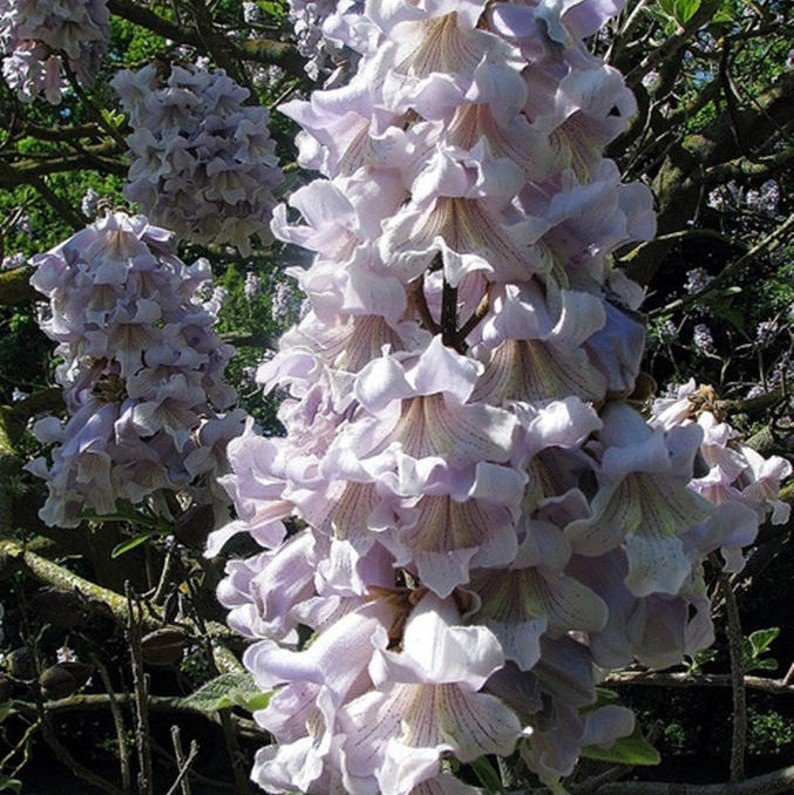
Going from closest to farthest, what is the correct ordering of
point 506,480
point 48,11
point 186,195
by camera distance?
point 506,480, point 186,195, point 48,11

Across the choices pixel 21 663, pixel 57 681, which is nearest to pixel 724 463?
pixel 57 681

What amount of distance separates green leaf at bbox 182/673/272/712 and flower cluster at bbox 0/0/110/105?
10.1 feet

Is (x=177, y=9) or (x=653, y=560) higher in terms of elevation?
(x=653, y=560)

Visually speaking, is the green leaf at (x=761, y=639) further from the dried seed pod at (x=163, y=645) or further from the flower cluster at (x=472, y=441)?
the flower cluster at (x=472, y=441)

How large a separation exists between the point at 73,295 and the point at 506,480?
1.75 m

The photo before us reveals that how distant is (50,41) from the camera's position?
388cm

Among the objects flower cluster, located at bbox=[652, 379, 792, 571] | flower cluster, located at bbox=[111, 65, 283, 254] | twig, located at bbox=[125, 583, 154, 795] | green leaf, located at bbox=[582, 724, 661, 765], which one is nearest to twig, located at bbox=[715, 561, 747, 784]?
flower cluster, located at bbox=[652, 379, 792, 571]

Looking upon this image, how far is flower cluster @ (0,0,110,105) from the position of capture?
3799 mm

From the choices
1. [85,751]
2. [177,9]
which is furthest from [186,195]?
[85,751]

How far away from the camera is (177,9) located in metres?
4.91

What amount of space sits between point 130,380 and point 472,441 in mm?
1553

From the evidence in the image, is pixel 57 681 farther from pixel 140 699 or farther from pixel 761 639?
pixel 761 639

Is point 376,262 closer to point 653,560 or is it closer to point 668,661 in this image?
point 653,560

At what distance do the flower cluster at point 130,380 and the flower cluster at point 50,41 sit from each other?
1650mm
